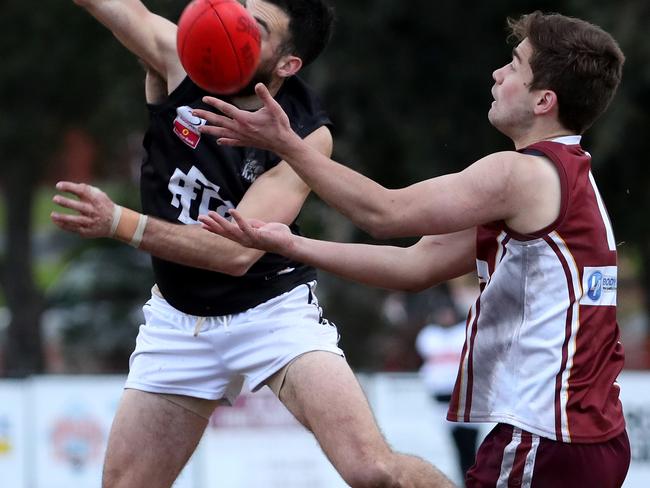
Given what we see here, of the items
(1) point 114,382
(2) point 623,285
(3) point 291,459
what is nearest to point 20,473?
(1) point 114,382

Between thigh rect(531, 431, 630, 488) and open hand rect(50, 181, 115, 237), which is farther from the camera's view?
open hand rect(50, 181, 115, 237)

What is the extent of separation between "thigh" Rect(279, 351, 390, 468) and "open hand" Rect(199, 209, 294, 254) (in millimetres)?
1000

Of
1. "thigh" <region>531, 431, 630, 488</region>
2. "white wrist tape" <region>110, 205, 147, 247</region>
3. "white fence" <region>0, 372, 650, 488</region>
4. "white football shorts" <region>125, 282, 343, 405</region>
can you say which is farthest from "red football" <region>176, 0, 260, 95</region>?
"white fence" <region>0, 372, 650, 488</region>

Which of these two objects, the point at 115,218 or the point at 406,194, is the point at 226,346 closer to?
the point at 115,218

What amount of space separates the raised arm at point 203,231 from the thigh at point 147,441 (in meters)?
0.74

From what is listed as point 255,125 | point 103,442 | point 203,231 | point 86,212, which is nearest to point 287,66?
point 203,231

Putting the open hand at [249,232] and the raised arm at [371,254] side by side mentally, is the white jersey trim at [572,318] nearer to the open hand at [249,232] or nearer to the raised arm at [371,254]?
the raised arm at [371,254]

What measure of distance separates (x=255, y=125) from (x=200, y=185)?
1.35 meters

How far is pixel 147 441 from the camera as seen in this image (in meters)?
5.53

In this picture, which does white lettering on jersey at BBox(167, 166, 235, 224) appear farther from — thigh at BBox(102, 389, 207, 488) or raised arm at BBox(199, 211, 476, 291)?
raised arm at BBox(199, 211, 476, 291)

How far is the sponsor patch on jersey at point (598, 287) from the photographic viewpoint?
4.44 metres

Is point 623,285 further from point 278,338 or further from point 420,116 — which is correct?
point 278,338

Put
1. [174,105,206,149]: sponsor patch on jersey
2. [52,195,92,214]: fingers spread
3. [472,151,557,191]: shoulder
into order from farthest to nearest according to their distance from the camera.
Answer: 1. [174,105,206,149]: sponsor patch on jersey
2. [52,195,92,214]: fingers spread
3. [472,151,557,191]: shoulder

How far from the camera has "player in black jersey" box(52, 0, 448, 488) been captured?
5434 mm
